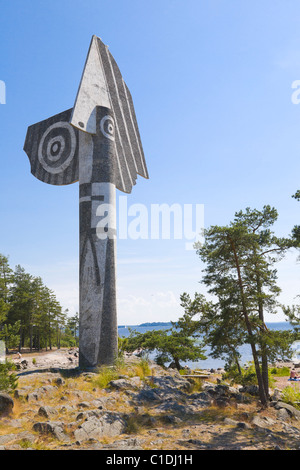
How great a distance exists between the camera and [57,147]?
695 inches

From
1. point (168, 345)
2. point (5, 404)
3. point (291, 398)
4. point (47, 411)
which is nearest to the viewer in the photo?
point (5, 404)

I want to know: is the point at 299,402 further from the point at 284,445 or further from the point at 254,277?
the point at 284,445

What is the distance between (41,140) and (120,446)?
15.4 meters

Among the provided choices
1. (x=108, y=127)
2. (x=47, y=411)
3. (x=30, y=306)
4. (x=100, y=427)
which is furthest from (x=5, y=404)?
(x=30, y=306)

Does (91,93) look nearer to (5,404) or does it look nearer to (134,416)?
(5,404)

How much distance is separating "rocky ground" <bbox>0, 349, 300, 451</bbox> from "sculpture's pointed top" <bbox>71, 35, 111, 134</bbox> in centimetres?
1076

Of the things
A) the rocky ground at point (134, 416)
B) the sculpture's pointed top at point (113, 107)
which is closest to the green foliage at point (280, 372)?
the rocky ground at point (134, 416)

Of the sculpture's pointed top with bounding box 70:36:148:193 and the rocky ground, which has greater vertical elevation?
the sculpture's pointed top with bounding box 70:36:148:193

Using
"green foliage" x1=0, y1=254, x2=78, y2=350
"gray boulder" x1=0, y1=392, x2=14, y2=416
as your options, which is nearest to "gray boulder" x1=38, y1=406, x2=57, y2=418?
"gray boulder" x1=0, y1=392, x2=14, y2=416

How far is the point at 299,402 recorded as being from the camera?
1572cm

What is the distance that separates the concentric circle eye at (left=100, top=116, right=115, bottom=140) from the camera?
1597 cm

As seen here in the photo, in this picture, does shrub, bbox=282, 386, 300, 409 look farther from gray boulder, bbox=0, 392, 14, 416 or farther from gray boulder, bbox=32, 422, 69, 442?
gray boulder, bbox=0, 392, 14, 416

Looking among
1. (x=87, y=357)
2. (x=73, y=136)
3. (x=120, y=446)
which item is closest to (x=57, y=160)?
(x=73, y=136)

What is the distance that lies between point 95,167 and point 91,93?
3566 mm
